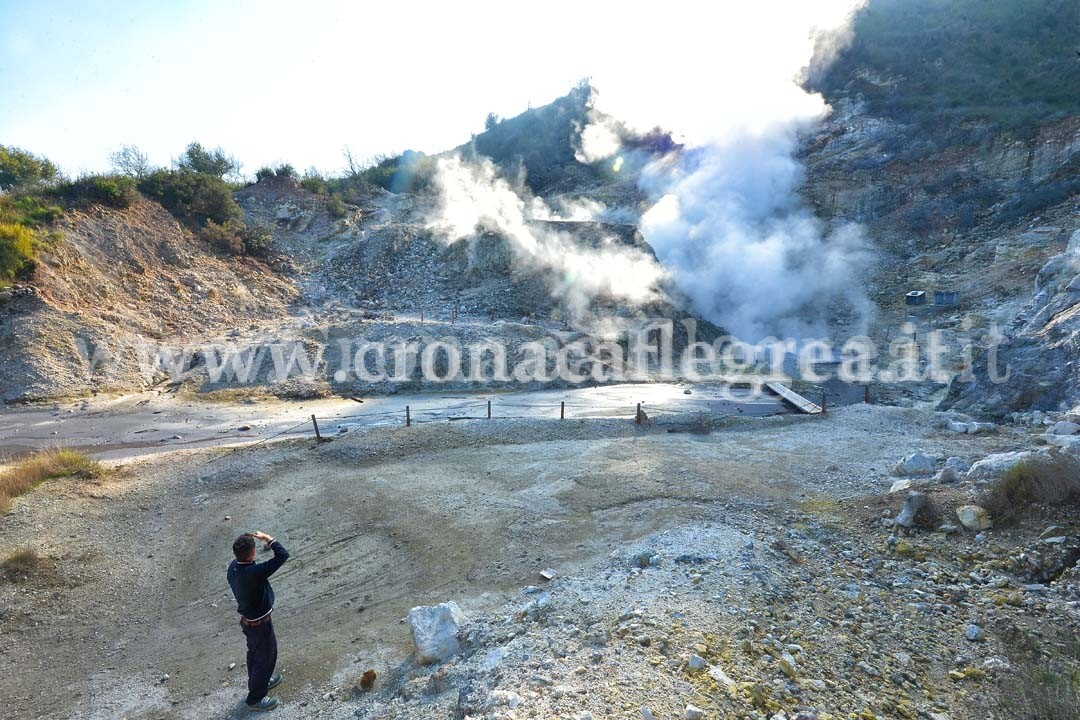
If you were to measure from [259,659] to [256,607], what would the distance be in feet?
1.56

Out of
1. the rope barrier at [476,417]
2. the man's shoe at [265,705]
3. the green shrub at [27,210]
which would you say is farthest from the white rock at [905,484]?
the green shrub at [27,210]

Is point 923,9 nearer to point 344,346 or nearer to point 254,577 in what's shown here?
point 344,346

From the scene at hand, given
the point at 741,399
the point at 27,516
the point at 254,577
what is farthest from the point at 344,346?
the point at 254,577

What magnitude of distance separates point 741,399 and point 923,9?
45701 millimetres

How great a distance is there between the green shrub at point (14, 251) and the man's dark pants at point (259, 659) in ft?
63.5

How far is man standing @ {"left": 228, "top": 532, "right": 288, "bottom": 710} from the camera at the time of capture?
412cm

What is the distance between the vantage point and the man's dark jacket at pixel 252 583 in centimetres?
412

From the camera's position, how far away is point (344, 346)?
1819 cm

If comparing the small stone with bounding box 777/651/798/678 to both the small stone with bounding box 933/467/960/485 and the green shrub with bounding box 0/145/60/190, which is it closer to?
the small stone with bounding box 933/467/960/485

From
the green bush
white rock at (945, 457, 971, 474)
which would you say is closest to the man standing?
white rock at (945, 457, 971, 474)

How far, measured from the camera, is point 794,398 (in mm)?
14148

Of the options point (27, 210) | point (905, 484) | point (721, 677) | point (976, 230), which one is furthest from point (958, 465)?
point (27, 210)

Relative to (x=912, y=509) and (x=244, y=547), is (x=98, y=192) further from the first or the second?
(x=912, y=509)

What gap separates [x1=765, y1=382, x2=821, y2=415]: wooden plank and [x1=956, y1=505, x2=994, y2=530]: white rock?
22.4ft
